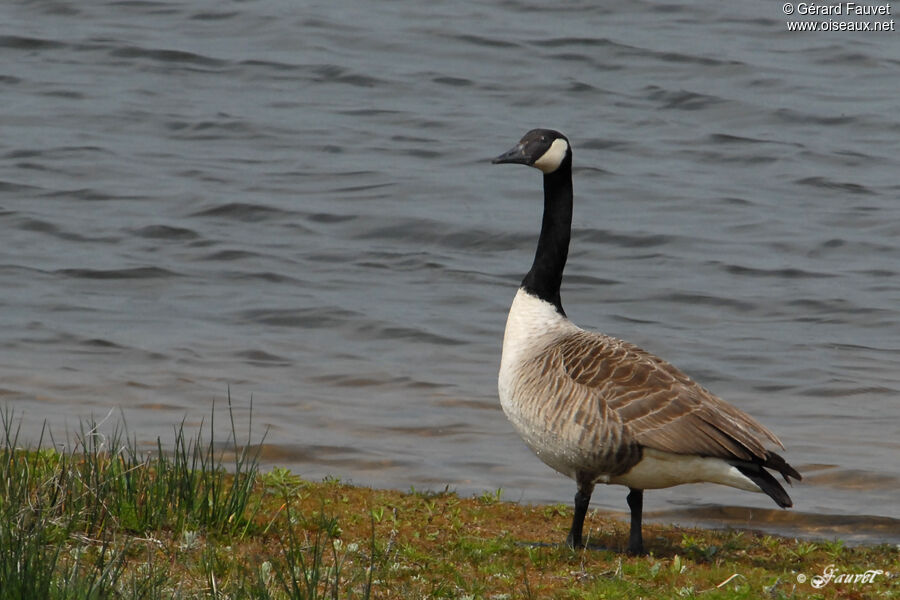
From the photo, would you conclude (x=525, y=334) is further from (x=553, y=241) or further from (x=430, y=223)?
(x=430, y=223)

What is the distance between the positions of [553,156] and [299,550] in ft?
12.9

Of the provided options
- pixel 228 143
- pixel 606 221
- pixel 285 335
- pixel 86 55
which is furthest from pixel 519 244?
pixel 86 55

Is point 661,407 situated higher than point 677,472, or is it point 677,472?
point 661,407

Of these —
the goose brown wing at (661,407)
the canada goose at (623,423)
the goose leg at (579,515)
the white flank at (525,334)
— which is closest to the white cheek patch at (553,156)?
the canada goose at (623,423)

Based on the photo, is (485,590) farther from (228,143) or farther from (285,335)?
(228,143)

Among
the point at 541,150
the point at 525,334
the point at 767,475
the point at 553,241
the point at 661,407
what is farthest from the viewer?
the point at 553,241

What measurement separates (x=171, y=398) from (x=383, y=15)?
639 inches

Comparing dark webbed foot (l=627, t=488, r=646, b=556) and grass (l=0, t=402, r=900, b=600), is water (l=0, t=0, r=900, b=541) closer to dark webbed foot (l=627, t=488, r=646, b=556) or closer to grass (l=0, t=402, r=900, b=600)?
grass (l=0, t=402, r=900, b=600)

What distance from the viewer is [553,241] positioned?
8.30 metres

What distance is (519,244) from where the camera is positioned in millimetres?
16234

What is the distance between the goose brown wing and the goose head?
1335mm

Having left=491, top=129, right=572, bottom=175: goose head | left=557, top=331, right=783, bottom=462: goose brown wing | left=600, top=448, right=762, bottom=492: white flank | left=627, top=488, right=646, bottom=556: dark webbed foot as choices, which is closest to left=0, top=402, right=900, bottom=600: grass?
left=627, top=488, right=646, bottom=556: dark webbed foot

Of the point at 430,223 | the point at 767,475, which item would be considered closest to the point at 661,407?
the point at 767,475

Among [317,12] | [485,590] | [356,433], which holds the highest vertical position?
[317,12]
